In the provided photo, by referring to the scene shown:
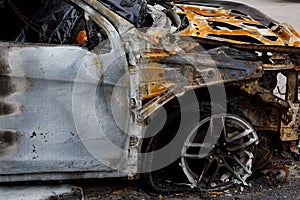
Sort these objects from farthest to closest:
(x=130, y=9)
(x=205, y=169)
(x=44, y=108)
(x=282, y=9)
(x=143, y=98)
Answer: (x=282, y=9) < (x=205, y=169) < (x=130, y=9) < (x=143, y=98) < (x=44, y=108)

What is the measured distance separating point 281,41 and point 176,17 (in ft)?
2.95

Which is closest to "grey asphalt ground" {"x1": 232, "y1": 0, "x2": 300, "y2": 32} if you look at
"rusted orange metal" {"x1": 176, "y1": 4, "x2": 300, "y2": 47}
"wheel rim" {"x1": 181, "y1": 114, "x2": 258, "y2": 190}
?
"rusted orange metal" {"x1": 176, "y1": 4, "x2": 300, "y2": 47}

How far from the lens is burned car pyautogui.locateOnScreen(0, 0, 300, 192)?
3350mm

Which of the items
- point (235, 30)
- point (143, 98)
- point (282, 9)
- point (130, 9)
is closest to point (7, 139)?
point (143, 98)

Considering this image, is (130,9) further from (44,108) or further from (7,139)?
(7,139)

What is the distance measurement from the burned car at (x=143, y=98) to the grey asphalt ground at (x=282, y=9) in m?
5.76

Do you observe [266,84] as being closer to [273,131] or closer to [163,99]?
[273,131]

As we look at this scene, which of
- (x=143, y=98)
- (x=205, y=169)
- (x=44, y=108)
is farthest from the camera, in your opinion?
(x=205, y=169)

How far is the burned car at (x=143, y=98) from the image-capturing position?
3350 millimetres

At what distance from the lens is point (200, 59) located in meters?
3.61

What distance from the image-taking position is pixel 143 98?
3.48 m

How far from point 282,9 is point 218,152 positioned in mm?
8913

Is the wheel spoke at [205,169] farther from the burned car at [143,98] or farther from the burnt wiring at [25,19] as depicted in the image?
the burnt wiring at [25,19]

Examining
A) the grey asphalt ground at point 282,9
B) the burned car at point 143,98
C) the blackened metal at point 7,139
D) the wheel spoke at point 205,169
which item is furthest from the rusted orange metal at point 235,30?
the grey asphalt ground at point 282,9
